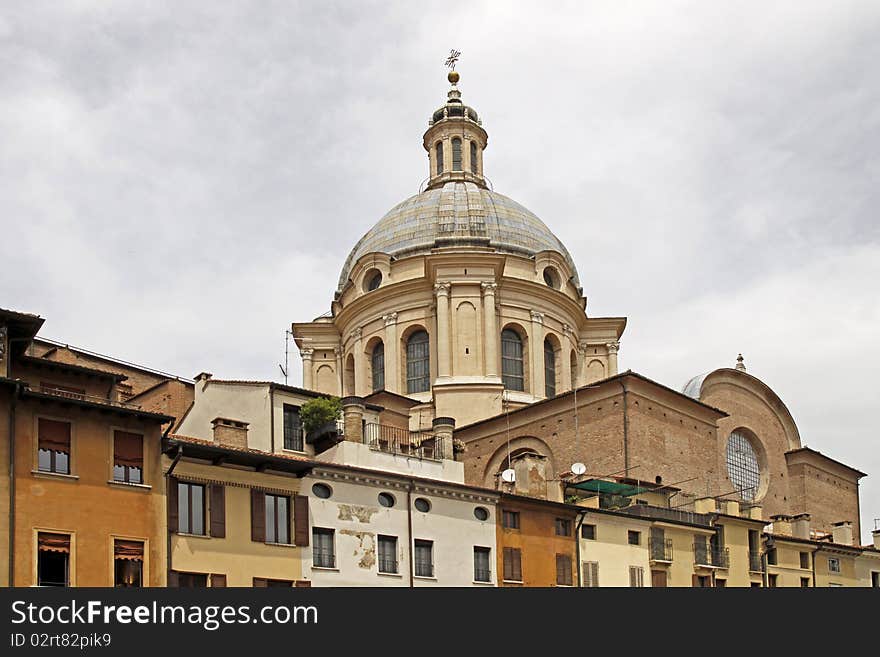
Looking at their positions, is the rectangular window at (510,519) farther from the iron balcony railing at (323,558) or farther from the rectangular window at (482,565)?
the iron balcony railing at (323,558)

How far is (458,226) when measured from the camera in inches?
2611

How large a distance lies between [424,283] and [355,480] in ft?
96.2

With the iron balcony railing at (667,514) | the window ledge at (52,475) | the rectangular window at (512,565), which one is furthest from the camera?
the iron balcony railing at (667,514)

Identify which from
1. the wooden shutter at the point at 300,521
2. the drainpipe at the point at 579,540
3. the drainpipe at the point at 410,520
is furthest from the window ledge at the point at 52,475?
the drainpipe at the point at 579,540

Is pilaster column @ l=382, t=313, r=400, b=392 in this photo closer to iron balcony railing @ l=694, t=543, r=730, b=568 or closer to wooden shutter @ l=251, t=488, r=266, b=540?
iron balcony railing @ l=694, t=543, r=730, b=568

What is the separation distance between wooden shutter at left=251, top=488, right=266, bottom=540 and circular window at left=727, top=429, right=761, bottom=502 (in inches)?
1238

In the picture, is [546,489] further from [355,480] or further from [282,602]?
[282,602]

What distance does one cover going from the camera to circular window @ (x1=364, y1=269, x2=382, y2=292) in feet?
216

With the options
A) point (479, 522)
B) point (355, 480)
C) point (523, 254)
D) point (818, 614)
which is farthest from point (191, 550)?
point (523, 254)

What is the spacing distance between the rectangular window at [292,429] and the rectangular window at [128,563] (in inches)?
386

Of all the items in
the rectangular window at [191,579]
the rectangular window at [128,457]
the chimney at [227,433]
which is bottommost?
the rectangular window at [191,579]

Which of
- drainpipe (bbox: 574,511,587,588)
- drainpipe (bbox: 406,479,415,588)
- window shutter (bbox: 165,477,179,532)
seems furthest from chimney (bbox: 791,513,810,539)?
window shutter (bbox: 165,477,179,532)

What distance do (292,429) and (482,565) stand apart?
22.8 feet

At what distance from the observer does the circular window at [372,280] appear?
216 ft
